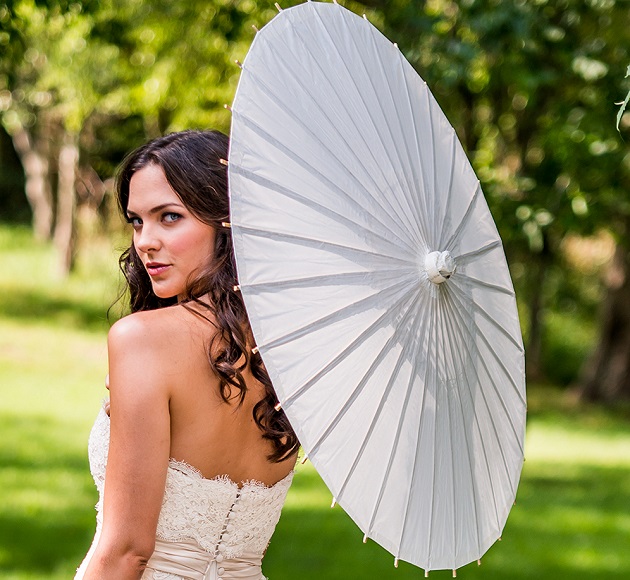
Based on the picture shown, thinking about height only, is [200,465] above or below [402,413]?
below

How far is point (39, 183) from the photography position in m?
22.0

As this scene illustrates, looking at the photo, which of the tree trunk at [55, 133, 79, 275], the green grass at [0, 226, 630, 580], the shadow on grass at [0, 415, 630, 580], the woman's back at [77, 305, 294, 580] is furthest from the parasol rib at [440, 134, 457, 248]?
the tree trunk at [55, 133, 79, 275]

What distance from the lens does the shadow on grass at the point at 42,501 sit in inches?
242

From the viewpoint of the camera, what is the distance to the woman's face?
211cm

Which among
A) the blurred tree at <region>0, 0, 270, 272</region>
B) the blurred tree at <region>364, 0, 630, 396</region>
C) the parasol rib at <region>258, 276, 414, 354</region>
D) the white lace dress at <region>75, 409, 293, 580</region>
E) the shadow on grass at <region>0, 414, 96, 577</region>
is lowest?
the white lace dress at <region>75, 409, 293, 580</region>

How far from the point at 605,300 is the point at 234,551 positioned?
1414 centimetres

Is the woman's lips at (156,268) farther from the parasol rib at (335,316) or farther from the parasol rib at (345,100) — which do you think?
the parasol rib at (345,100)

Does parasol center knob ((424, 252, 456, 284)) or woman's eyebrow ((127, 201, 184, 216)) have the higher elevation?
parasol center knob ((424, 252, 456, 284))

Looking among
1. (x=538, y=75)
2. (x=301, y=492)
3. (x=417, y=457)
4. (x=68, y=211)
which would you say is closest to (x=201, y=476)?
(x=417, y=457)

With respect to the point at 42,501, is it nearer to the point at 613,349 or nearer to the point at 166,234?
the point at 166,234

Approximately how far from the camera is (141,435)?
193 cm

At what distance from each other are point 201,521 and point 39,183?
20.7 meters

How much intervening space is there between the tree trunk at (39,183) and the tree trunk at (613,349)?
1142 centimetres

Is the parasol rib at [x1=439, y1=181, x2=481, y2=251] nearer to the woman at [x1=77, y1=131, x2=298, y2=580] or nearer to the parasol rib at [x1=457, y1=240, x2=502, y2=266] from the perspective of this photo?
the parasol rib at [x1=457, y1=240, x2=502, y2=266]
